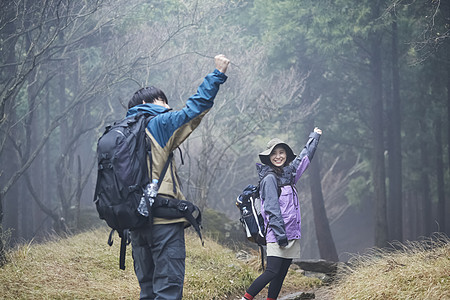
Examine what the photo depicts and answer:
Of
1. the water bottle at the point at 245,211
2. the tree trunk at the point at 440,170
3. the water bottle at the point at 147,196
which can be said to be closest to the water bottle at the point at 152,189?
the water bottle at the point at 147,196

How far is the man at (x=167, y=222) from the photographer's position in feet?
11.7

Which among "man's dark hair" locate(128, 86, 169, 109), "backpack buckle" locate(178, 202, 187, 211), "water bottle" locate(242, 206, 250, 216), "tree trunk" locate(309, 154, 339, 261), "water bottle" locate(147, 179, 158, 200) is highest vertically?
"man's dark hair" locate(128, 86, 169, 109)

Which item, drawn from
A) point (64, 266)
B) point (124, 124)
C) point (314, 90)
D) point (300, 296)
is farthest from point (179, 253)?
point (314, 90)

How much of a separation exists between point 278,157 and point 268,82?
13.6 metres

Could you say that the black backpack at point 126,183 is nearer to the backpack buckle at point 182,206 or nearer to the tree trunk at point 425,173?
the backpack buckle at point 182,206

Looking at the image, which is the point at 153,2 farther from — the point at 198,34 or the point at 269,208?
the point at 269,208

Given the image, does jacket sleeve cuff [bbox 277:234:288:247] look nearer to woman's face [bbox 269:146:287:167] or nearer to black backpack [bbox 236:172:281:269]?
black backpack [bbox 236:172:281:269]

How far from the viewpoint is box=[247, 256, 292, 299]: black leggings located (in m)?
5.30

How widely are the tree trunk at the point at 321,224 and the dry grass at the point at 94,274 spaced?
30.0 ft

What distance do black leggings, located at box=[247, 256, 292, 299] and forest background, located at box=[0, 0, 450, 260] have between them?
792 cm

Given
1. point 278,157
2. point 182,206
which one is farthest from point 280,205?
point 182,206

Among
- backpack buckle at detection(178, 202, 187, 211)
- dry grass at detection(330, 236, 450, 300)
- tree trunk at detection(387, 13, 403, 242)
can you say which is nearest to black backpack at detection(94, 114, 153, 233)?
backpack buckle at detection(178, 202, 187, 211)

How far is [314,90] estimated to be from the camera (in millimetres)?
19969

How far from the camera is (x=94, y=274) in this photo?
705 centimetres
